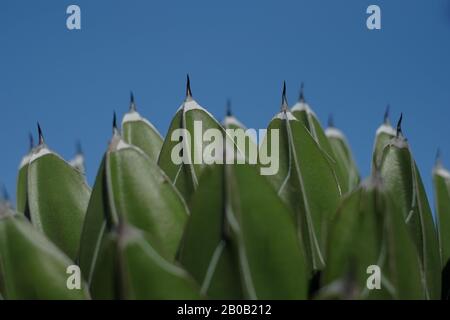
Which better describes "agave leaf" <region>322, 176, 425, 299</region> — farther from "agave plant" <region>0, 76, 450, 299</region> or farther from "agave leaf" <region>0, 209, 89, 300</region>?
"agave leaf" <region>0, 209, 89, 300</region>

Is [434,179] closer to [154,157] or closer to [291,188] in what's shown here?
[291,188]

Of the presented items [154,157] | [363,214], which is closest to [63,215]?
[154,157]

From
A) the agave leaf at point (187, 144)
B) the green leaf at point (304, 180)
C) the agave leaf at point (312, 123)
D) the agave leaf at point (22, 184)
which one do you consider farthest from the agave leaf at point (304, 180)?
the agave leaf at point (22, 184)

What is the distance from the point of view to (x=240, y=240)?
0.62m

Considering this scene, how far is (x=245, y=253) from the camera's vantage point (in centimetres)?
62

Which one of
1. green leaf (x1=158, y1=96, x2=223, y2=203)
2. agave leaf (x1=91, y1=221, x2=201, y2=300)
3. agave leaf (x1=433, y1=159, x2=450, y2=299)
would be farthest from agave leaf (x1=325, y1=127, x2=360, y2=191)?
agave leaf (x1=91, y1=221, x2=201, y2=300)

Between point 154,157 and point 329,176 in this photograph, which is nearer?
point 329,176

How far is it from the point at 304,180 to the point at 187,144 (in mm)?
203

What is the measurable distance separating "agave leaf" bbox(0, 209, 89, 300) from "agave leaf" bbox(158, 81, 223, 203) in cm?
27

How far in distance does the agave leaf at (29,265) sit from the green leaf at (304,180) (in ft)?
1.06

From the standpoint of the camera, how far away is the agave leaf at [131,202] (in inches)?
29.4

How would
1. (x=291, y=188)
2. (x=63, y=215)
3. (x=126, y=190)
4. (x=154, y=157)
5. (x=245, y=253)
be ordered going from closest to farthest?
1. (x=245, y=253)
2. (x=126, y=190)
3. (x=291, y=188)
4. (x=63, y=215)
5. (x=154, y=157)
